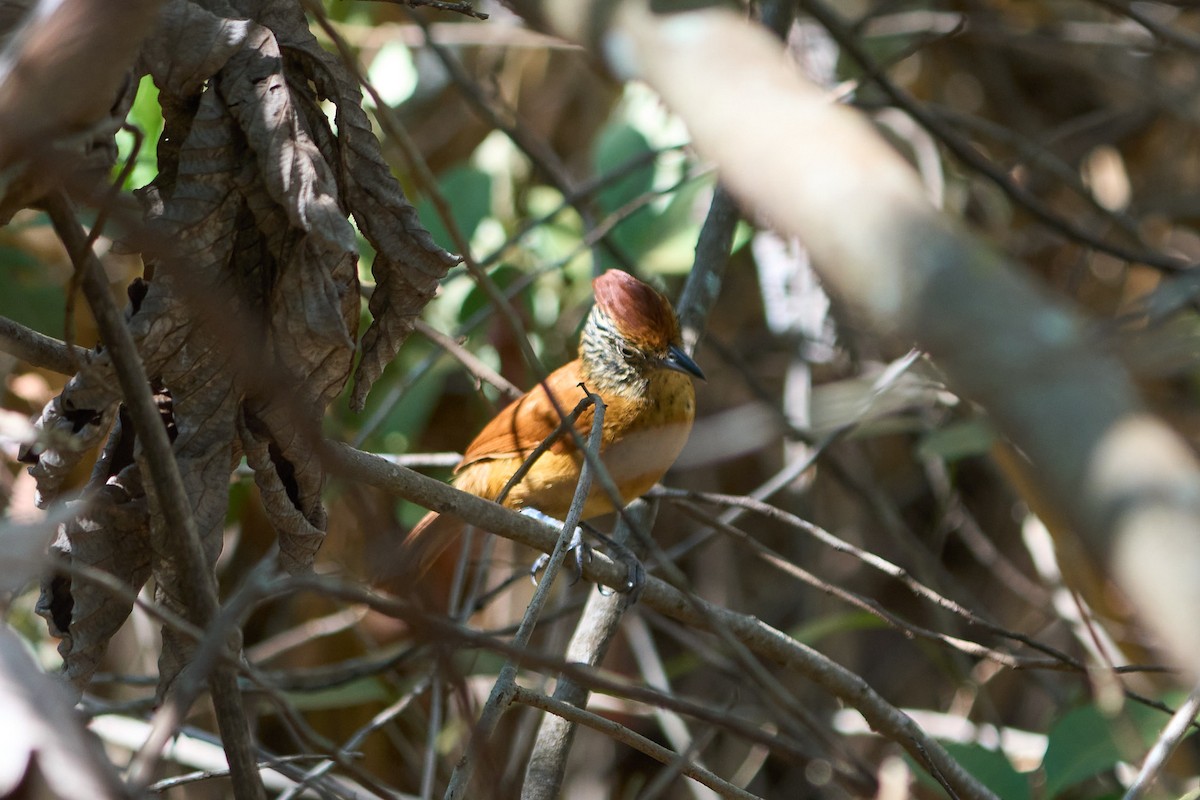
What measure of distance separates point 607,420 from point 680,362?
37 cm

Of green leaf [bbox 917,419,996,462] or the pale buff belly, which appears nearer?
green leaf [bbox 917,419,996,462]

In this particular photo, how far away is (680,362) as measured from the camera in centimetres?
362

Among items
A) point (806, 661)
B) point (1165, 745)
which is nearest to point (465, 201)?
point (806, 661)

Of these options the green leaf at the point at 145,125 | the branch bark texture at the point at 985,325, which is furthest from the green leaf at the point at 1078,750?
the green leaf at the point at 145,125

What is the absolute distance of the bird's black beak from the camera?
3.53 metres

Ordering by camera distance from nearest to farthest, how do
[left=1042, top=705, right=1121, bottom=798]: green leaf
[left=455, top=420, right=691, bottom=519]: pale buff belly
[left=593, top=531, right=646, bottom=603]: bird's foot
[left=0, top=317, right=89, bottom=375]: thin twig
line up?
[left=0, top=317, right=89, bottom=375]: thin twig, [left=593, top=531, right=646, bottom=603]: bird's foot, [left=1042, top=705, right=1121, bottom=798]: green leaf, [left=455, top=420, right=691, bottom=519]: pale buff belly

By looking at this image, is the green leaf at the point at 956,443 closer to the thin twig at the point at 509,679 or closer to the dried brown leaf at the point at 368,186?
the thin twig at the point at 509,679

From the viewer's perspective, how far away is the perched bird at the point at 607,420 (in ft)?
11.6

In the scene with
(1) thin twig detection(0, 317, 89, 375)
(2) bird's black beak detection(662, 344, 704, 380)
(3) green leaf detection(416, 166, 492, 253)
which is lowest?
(2) bird's black beak detection(662, 344, 704, 380)

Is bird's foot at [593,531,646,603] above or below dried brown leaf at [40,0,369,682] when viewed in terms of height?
below

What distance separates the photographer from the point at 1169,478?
2.84ft

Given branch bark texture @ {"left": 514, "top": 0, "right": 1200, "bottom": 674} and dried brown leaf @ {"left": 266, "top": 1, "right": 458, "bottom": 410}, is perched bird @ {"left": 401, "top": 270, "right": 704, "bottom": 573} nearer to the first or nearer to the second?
dried brown leaf @ {"left": 266, "top": 1, "right": 458, "bottom": 410}

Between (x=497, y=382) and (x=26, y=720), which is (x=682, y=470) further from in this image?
(x=26, y=720)

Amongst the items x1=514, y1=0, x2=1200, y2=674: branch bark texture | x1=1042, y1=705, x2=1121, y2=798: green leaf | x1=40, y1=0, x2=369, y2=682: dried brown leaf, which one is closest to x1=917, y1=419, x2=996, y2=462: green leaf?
x1=1042, y1=705, x2=1121, y2=798: green leaf
